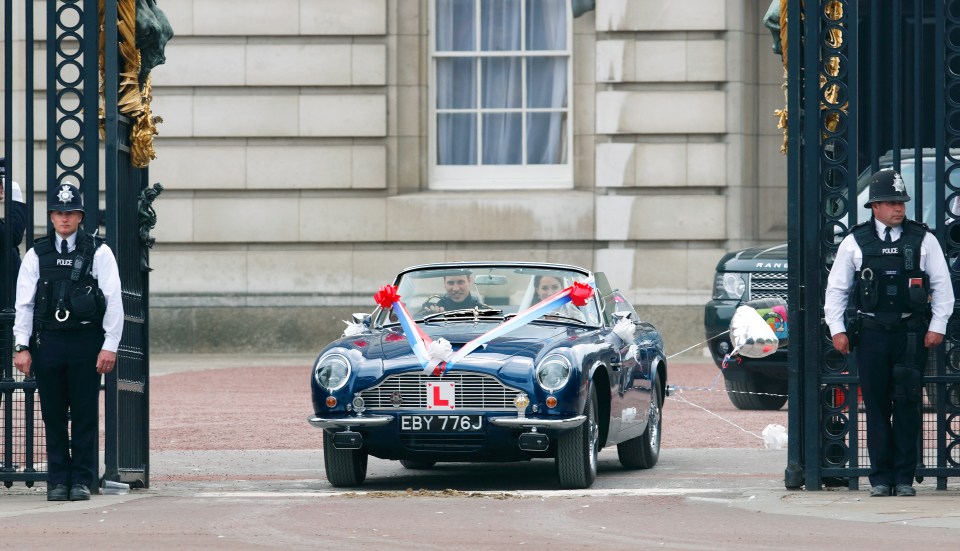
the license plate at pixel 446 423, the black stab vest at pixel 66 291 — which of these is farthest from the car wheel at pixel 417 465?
the black stab vest at pixel 66 291

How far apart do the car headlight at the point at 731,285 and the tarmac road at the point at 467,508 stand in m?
2.39

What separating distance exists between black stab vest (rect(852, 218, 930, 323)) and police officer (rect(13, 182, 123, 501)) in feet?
14.1

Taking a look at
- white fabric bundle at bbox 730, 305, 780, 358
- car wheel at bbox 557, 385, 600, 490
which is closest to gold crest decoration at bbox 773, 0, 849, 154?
car wheel at bbox 557, 385, 600, 490

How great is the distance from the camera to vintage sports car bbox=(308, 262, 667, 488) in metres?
11.5

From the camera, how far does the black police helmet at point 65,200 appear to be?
36.6 feet

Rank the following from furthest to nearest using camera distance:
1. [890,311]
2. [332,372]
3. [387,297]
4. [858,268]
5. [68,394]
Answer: [387,297], [332,372], [68,394], [858,268], [890,311]

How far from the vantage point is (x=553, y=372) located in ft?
37.8

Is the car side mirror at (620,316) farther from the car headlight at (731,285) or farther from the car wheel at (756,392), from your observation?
the car headlight at (731,285)

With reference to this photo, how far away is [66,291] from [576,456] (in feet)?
10.4

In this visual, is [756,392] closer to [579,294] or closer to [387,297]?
[579,294]

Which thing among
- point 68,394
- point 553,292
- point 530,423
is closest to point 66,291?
point 68,394

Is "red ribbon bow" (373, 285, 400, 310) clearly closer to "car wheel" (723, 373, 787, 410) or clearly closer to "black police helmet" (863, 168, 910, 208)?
"black police helmet" (863, 168, 910, 208)

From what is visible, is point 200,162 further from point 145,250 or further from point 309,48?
point 145,250

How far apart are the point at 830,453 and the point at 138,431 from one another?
14.1 ft
